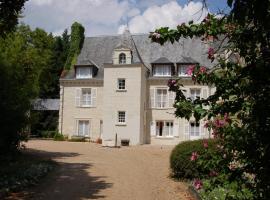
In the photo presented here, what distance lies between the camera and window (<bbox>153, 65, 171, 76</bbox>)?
36.4 meters

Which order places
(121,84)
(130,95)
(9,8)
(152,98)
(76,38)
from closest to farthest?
(9,8)
(130,95)
(121,84)
(152,98)
(76,38)

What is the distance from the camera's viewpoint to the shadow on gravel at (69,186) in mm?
11328

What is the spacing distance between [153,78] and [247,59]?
3197 centimetres

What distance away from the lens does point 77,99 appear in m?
38.2

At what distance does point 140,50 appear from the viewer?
39.1 m

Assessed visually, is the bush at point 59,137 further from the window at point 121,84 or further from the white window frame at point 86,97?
the window at point 121,84

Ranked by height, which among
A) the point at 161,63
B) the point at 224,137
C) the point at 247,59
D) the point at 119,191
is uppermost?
the point at 161,63

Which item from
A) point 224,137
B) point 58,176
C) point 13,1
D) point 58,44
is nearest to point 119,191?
point 58,176

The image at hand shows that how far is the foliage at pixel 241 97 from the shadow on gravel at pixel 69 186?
22.9 ft

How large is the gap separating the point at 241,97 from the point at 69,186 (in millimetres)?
9101

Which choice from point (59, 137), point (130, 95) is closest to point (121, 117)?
point (130, 95)

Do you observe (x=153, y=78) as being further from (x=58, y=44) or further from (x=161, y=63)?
(x=58, y=44)

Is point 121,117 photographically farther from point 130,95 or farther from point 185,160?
point 185,160

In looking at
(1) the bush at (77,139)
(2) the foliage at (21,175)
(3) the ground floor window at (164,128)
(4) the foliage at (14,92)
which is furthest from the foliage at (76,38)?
(2) the foliage at (21,175)
